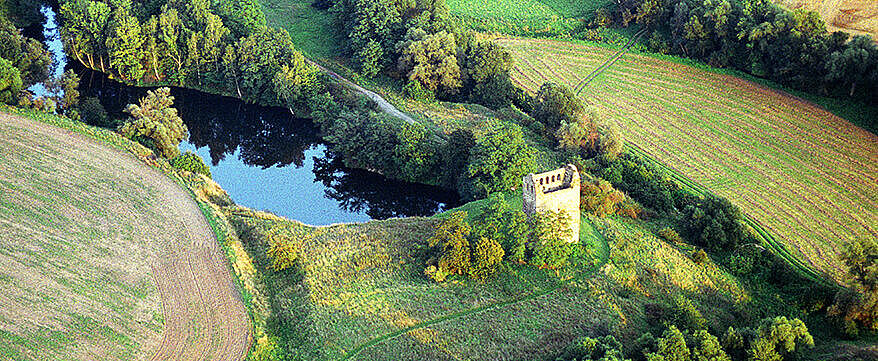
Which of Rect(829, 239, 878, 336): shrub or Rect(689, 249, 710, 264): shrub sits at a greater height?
Rect(829, 239, 878, 336): shrub

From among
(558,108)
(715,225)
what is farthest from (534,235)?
(558,108)

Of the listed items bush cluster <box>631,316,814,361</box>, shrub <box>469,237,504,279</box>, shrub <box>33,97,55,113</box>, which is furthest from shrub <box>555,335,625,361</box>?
shrub <box>33,97,55,113</box>

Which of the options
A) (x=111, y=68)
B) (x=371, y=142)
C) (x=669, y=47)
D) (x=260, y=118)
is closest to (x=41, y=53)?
(x=111, y=68)

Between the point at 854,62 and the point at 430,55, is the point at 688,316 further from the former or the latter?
the point at 430,55

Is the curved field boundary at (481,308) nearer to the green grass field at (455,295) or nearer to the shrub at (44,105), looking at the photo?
the green grass field at (455,295)

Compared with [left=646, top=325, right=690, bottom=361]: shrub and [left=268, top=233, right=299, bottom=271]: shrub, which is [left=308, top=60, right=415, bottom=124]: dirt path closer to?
[left=268, top=233, right=299, bottom=271]: shrub
